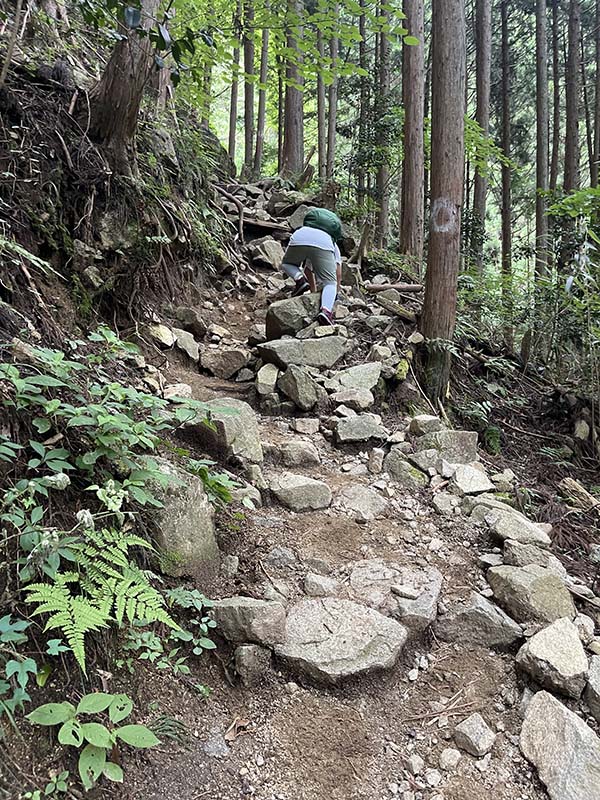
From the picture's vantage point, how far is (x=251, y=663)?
87.2 inches

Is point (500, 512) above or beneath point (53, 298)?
beneath

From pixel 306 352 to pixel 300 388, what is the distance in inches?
26.1

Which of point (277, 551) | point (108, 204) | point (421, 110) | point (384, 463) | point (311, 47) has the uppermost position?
point (421, 110)

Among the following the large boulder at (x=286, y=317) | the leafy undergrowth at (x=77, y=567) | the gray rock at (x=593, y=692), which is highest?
the large boulder at (x=286, y=317)

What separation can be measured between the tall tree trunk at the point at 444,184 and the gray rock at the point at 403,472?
5.15 ft

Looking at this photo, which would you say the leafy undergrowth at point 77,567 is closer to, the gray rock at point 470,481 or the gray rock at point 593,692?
the gray rock at point 593,692

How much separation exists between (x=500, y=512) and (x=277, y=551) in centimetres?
154

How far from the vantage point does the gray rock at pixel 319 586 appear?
2.71 meters

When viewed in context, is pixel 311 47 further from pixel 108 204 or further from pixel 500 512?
pixel 500 512

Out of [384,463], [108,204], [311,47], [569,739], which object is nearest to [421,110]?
[311,47]

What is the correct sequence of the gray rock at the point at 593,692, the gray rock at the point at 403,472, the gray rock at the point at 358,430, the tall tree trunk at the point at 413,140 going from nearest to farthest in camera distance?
the gray rock at the point at 593,692 → the gray rock at the point at 403,472 → the gray rock at the point at 358,430 → the tall tree trunk at the point at 413,140

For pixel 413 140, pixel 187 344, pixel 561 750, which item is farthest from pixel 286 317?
pixel 413 140

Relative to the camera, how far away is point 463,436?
446cm

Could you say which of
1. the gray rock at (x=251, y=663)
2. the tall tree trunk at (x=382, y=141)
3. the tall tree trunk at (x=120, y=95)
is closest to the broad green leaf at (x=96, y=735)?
the gray rock at (x=251, y=663)
